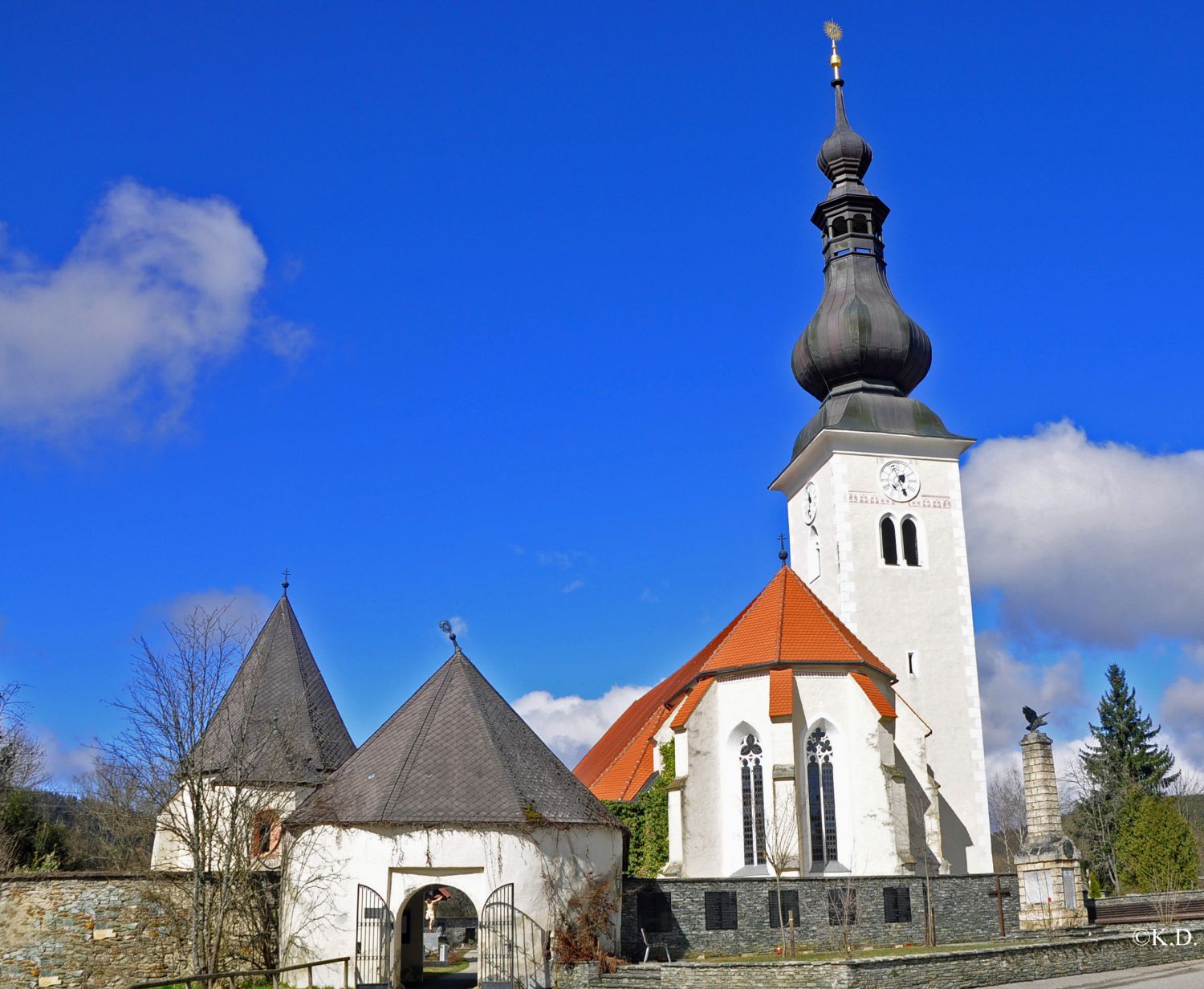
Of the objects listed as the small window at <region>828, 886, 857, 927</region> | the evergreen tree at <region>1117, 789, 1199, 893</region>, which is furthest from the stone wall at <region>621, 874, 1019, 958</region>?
the evergreen tree at <region>1117, 789, 1199, 893</region>

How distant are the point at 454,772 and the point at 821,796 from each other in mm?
11386

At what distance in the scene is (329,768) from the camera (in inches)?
1186

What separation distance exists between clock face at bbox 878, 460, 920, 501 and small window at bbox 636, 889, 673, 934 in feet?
56.8

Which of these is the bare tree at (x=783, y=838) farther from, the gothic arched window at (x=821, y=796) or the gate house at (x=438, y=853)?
the gate house at (x=438, y=853)

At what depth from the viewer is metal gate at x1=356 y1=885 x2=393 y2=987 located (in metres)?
20.5

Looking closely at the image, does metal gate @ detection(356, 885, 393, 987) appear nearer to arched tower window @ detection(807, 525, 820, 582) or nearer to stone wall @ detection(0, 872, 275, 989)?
stone wall @ detection(0, 872, 275, 989)

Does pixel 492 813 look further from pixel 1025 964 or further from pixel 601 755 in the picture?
pixel 601 755

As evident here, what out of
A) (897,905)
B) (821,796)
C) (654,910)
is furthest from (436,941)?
(897,905)

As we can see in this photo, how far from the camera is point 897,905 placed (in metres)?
26.3

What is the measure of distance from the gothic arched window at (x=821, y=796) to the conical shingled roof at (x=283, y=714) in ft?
39.7

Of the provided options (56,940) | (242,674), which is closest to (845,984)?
(56,940)

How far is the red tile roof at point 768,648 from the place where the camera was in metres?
30.7

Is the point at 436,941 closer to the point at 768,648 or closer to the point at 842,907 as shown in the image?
the point at 768,648

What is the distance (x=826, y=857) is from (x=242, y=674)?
52.0 feet
